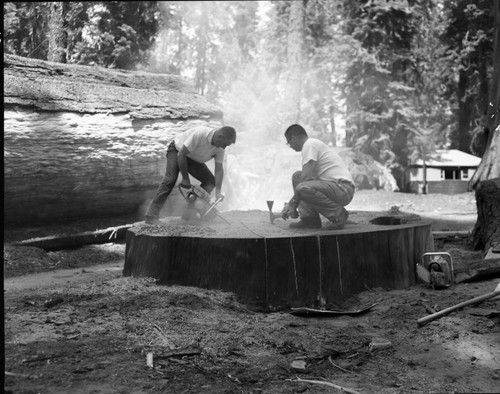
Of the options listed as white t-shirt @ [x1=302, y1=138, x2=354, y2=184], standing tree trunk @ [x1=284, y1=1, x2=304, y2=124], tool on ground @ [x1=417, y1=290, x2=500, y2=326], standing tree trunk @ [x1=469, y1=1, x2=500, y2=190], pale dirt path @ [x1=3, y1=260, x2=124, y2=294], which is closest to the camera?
tool on ground @ [x1=417, y1=290, x2=500, y2=326]

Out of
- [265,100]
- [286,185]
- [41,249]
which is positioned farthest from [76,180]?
[265,100]

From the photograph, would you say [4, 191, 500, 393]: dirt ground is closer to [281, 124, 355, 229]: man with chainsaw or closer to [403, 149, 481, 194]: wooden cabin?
[281, 124, 355, 229]: man with chainsaw

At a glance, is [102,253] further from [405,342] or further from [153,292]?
[405,342]

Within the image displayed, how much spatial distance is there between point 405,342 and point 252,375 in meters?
1.30

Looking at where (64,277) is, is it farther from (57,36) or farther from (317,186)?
(57,36)

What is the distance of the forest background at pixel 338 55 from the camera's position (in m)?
16.8

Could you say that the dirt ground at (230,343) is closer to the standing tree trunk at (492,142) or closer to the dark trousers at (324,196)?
the dark trousers at (324,196)

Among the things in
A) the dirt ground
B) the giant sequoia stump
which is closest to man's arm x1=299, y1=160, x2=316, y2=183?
the giant sequoia stump

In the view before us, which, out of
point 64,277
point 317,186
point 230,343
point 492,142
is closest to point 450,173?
point 492,142

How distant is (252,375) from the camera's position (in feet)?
10.8

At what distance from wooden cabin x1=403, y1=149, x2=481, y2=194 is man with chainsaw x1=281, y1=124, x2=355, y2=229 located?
19.4 m

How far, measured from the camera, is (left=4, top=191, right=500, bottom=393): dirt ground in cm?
312

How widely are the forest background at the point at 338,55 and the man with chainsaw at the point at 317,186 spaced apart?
1086 cm

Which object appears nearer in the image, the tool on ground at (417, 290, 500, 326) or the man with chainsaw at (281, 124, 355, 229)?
the tool on ground at (417, 290, 500, 326)
